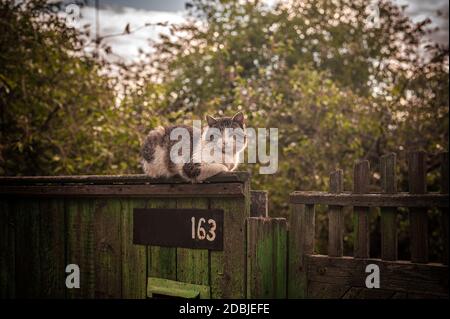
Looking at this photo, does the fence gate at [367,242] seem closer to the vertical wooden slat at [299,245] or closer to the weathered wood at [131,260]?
the vertical wooden slat at [299,245]

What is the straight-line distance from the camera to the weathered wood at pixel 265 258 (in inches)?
112

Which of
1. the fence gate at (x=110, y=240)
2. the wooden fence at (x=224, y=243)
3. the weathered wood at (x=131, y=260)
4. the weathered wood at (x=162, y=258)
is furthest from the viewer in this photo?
the weathered wood at (x=131, y=260)

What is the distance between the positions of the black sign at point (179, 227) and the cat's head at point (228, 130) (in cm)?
53

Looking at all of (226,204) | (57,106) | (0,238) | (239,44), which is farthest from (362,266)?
(239,44)

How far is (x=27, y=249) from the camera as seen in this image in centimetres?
394

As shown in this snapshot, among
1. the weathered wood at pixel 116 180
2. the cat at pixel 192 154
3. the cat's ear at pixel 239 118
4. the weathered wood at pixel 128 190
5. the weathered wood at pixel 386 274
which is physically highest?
the cat's ear at pixel 239 118

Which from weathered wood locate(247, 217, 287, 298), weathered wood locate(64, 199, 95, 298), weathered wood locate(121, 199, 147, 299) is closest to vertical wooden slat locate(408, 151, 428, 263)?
weathered wood locate(247, 217, 287, 298)

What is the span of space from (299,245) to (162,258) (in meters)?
1.04

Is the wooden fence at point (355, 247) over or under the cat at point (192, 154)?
under

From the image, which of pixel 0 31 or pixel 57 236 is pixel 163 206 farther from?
pixel 0 31

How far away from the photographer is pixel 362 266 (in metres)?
2.66

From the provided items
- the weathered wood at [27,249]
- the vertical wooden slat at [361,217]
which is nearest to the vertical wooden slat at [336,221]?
the vertical wooden slat at [361,217]

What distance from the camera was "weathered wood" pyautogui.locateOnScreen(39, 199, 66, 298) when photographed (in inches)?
149
